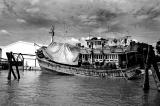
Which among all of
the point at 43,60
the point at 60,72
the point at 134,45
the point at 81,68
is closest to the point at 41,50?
the point at 43,60

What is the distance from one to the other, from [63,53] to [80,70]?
613 centimetres

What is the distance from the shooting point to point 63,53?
142 ft

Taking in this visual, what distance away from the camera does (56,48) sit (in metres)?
43.8

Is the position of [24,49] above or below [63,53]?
above

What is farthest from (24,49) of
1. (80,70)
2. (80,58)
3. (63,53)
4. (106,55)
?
(106,55)

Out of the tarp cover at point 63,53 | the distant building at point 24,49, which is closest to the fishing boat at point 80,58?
the tarp cover at point 63,53

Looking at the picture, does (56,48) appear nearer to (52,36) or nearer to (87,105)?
(52,36)

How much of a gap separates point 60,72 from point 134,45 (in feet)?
52.1

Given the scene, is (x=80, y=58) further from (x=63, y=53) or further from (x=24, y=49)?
(x=24, y=49)

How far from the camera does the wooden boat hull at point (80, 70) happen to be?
113 feet

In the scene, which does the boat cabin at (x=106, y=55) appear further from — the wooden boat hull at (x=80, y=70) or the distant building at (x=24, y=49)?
the distant building at (x=24, y=49)

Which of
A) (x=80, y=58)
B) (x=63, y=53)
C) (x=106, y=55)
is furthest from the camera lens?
(x=80, y=58)

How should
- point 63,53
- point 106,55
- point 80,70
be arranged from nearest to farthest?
point 80,70, point 106,55, point 63,53

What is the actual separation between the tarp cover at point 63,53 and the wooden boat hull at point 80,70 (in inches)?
48.0
